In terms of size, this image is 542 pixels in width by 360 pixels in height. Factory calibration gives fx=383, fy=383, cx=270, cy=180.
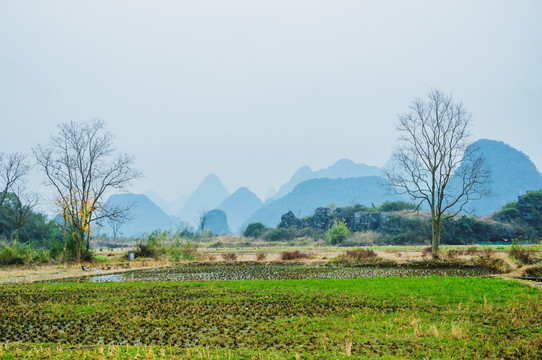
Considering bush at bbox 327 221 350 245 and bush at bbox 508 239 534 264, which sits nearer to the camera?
bush at bbox 508 239 534 264

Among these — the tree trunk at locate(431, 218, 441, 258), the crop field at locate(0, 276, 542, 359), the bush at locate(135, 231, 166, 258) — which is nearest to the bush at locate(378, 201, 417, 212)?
the tree trunk at locate(431, 218, 441, 258)

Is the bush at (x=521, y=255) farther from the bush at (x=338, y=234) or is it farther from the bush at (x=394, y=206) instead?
the bush at (x=394, y=206)

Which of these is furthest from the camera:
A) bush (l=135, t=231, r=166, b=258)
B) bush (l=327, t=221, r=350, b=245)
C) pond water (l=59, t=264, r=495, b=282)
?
bush (l=327, t=221, r=350, b=245)

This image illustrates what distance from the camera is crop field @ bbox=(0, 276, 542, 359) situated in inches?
301

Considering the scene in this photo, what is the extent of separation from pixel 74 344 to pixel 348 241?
6417cm

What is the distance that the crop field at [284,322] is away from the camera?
7648mm

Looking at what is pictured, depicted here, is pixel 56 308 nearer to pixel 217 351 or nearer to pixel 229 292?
pixel 229 292

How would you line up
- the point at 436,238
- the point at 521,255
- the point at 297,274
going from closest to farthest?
the point at 297,274, the point at 521,255, the point at 436,238

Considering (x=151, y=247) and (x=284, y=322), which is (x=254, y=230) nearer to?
(x=151, y=247)

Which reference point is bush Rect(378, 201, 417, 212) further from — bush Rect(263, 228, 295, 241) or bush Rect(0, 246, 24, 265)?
bush Rect(0, 246, 24, 265)

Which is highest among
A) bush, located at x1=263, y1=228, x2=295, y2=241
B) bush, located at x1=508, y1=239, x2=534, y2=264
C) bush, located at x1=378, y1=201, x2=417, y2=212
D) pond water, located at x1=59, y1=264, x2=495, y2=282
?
bush, located at x1=378, y1=201, x2=417, y2=212

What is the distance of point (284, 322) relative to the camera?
1043cm

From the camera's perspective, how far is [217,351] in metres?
7.52

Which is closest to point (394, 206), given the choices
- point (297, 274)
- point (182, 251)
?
point (182, 251)
